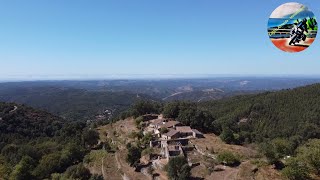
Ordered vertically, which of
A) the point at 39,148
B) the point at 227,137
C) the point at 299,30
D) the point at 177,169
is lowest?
the point at 39,148

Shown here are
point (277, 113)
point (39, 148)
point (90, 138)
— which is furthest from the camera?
point (277, 113)

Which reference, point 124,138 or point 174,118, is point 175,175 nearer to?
point 124,138

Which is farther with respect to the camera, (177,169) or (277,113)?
(277,113)

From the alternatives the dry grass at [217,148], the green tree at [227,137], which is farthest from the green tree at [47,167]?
the green tree at [227,137]

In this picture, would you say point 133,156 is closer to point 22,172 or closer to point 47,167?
point 47,167

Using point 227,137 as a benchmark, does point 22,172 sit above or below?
below

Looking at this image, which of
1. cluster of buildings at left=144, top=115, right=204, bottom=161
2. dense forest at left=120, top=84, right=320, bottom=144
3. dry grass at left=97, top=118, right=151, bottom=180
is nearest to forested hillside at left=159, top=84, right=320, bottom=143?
dense forest at left=120, top=84, right=320, bottom=144

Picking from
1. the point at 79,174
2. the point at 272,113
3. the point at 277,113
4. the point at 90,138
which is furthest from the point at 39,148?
the point at 277,113
